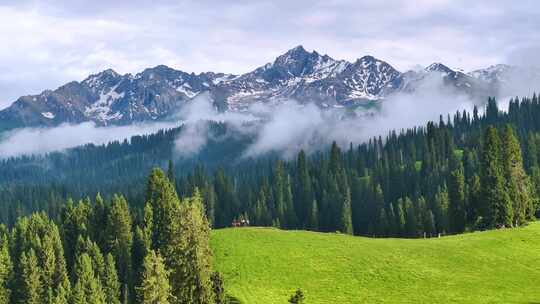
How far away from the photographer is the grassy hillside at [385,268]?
85875 mm

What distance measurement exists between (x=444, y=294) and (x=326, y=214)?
10856cm

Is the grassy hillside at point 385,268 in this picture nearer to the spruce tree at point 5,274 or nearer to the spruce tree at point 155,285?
the spruce tree at point 155,285

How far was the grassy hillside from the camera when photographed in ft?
282

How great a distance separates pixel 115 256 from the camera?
387ft

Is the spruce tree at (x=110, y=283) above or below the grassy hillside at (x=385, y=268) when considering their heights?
below

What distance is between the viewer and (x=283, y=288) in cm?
9369

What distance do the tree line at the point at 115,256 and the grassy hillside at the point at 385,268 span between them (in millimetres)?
13636

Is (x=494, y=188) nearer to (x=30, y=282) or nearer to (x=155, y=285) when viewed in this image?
(x=155, y=285)

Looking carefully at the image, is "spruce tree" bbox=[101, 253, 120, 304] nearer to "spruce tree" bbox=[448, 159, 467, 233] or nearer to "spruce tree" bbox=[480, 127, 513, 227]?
"spruce tree" bbox=[480, 127, 513, 227]

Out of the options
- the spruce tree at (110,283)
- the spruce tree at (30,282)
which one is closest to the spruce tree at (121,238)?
the spruce tree at (110,283)

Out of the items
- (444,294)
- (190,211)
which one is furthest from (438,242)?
(190,211)

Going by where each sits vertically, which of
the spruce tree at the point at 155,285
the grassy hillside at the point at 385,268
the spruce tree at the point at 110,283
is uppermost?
the spruce tree at the point at 155,285

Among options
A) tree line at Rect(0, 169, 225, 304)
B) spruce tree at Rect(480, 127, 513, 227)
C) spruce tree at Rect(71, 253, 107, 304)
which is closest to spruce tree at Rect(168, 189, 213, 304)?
tree line at Rect(0, 169, 225, 304)

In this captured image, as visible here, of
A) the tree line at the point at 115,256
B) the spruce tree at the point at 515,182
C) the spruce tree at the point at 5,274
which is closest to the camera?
the tree line at the point at 115,256
